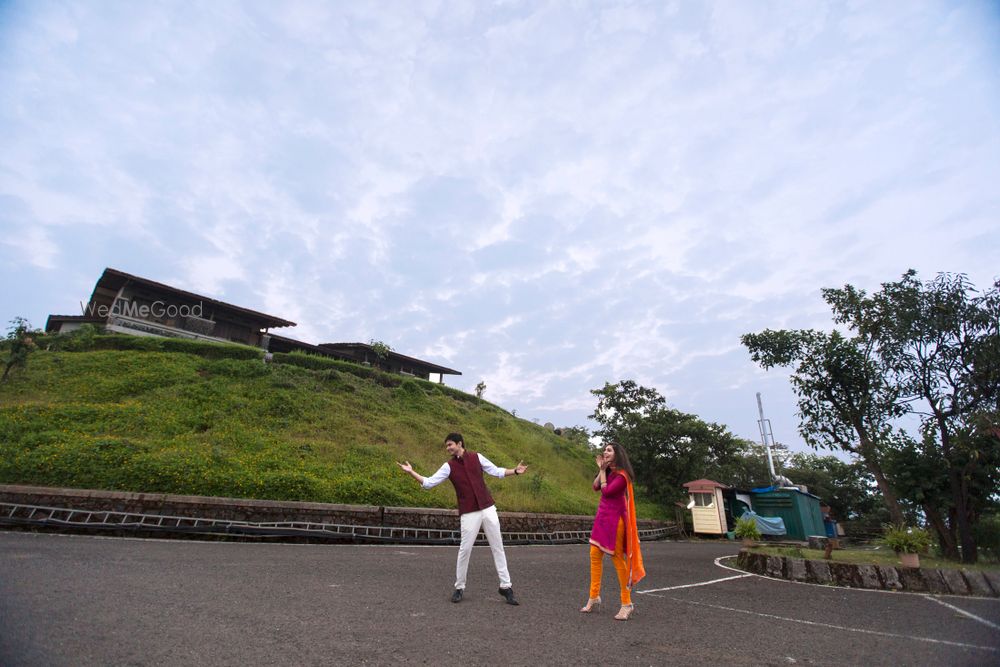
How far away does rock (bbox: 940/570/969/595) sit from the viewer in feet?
25.7

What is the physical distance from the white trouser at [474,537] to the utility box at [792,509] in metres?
23.2

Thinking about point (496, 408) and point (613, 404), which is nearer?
point (613, 404)

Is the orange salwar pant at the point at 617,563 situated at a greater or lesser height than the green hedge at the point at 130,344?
lesser

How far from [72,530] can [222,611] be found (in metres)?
8.68

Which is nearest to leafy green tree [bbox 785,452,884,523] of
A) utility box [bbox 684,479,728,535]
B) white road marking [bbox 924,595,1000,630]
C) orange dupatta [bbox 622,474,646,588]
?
utility box [bbox 684,479,728,535]

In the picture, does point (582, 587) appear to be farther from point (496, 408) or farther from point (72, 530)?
point (496, 408)

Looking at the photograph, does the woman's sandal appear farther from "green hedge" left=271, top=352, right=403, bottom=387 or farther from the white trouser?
"green hedge" left=271, top=352, right=403, bottom=387

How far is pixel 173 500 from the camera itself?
448 inches

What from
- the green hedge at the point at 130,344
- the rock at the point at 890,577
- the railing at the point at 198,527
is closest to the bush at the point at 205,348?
the green hedge at the point at 130,344

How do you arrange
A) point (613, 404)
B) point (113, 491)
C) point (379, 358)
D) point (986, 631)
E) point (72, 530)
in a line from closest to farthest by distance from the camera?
point (986, 631) < point (72, 530) < point (113, 491) < point (613, 404) < point (379, 358)

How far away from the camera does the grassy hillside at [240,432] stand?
41.3ft

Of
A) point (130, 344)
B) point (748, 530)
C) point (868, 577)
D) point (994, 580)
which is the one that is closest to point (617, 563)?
point (868, 577)

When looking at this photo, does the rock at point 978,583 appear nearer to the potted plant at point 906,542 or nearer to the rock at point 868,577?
the potted plant at point 906,542

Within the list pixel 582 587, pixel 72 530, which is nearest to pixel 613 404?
pixel 582 587
